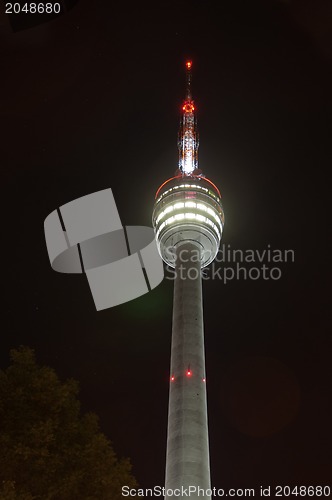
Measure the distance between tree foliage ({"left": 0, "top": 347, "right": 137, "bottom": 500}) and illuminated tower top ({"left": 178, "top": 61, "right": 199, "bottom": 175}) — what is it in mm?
36056

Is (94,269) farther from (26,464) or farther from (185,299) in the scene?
(26,464)

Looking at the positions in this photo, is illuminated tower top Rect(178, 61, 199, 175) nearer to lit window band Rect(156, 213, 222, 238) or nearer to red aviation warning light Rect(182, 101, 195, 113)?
red aviation warning light Rect(182, 101, 195, 113)

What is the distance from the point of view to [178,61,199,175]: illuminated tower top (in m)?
64.8

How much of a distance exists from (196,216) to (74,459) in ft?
104

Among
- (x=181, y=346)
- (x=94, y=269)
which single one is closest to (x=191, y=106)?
(x=94, y=269)

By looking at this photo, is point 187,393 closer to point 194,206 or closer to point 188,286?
point 188,286

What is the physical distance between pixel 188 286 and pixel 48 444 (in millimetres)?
24067

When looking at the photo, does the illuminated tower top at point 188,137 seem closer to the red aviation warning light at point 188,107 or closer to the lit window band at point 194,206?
the red aviation warning light at point 188,107

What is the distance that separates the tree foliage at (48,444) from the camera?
28.2m

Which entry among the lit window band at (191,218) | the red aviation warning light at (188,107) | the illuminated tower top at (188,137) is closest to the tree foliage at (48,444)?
the lit window band at (191,218)

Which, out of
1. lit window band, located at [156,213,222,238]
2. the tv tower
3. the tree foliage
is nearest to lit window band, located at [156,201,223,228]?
the tv tower

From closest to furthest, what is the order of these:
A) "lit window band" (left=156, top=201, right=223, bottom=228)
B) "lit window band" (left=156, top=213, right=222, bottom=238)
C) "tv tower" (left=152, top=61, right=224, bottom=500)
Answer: "tv tower" (left=152, top=61, right=224, bottom=500), "lit window band" (left=156, top=213, right=222, bottom=238), "lit window band" (left=156, top=201, right=223, bottom=228)

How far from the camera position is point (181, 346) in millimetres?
46656

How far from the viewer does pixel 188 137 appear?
66250mm
